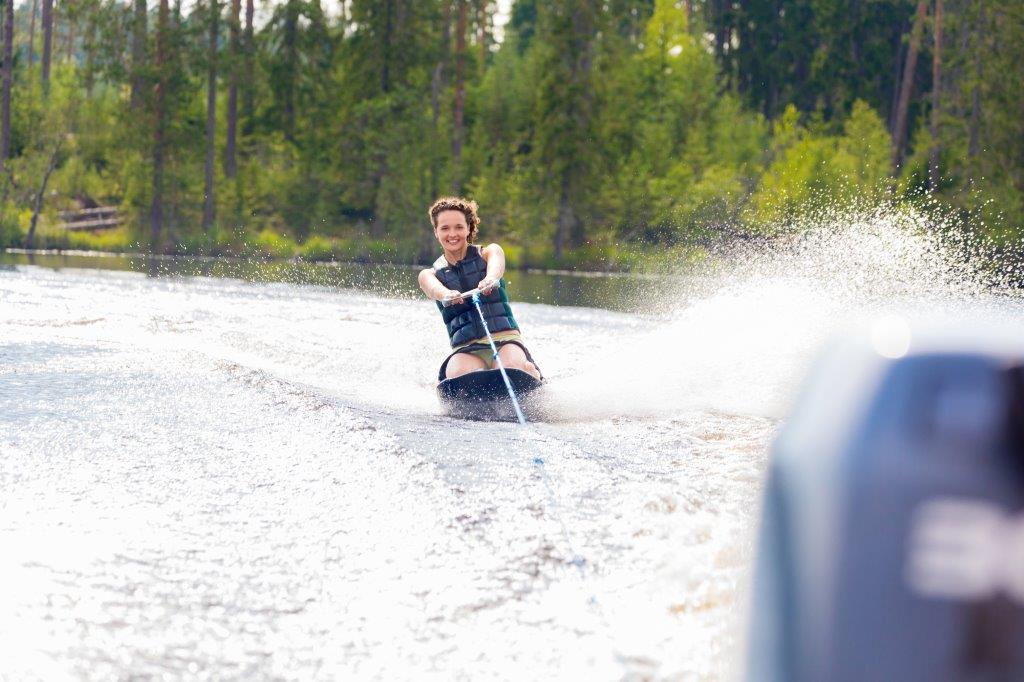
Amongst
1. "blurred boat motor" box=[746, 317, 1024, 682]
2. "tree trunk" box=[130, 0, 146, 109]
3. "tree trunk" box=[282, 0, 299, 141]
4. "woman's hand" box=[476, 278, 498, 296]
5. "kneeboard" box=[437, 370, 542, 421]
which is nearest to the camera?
"blurred boat motor" box=[746, 317, 1024, 682]

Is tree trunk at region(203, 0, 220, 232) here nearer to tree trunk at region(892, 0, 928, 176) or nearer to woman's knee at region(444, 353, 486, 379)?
tree trunk at region(892, 0, 928, 176)

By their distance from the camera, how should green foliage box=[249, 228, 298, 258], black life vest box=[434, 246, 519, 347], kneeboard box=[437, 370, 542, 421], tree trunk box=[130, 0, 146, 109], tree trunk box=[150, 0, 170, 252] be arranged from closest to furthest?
1. kneeboard box=[437, 370, 542, 421]
2. black life vest box=[434, 246, 519, 347]
3. green foliage box=[249, 228, 298, 258]
4. tree trunk box=[150, 0, 170, 252]
5. tree trunk box=[130, 0, 146, 109]

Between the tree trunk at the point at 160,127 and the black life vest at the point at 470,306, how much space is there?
37536 mm

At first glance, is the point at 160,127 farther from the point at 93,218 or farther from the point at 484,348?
the point at 484,348

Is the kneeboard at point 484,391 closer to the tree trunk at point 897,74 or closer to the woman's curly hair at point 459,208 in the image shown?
the woman's curly hair at point 459,208

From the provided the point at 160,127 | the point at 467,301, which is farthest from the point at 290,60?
the point at 467,301

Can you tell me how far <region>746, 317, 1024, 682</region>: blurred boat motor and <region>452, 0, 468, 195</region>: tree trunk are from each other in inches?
1717

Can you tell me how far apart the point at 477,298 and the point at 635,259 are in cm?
2819

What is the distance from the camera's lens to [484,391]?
27.4ft

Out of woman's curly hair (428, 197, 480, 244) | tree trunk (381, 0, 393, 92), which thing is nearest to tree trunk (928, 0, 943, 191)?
tree trunk (381, 0, 393, 92)

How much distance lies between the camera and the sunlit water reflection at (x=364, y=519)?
3.22m

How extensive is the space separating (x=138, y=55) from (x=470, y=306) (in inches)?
1687

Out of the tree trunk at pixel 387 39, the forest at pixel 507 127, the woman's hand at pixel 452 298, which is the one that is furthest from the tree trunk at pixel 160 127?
the woman's hand at pixel 452 298

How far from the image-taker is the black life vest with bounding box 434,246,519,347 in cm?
891
